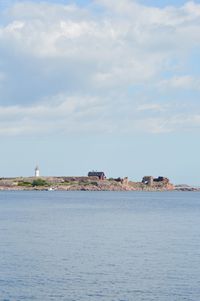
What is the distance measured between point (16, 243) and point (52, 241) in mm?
3122

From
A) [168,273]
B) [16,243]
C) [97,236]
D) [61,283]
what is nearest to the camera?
[61,283]

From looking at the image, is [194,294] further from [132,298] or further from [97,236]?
[97,236]

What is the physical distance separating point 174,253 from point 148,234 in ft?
41.9

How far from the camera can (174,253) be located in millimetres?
41156

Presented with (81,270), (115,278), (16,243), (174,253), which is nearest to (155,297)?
(115,278)

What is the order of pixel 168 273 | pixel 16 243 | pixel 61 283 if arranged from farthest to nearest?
pixel 16 243
pixel 168 273
pixel 61 283

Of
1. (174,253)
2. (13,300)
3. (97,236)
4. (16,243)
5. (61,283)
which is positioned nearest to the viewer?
(13,300)

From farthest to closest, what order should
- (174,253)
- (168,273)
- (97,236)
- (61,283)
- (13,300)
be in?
(97,236), (174,253), (168,273), (61,283), (13,300)

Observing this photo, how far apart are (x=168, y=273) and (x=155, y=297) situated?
5.75 metres

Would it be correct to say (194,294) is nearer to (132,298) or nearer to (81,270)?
(132,298)

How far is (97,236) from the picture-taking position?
2056 inches

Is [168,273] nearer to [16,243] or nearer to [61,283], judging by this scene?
[61,283]

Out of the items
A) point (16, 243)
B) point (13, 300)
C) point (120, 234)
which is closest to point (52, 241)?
point (16, 243)

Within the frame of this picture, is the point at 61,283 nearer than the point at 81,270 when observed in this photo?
Yes
